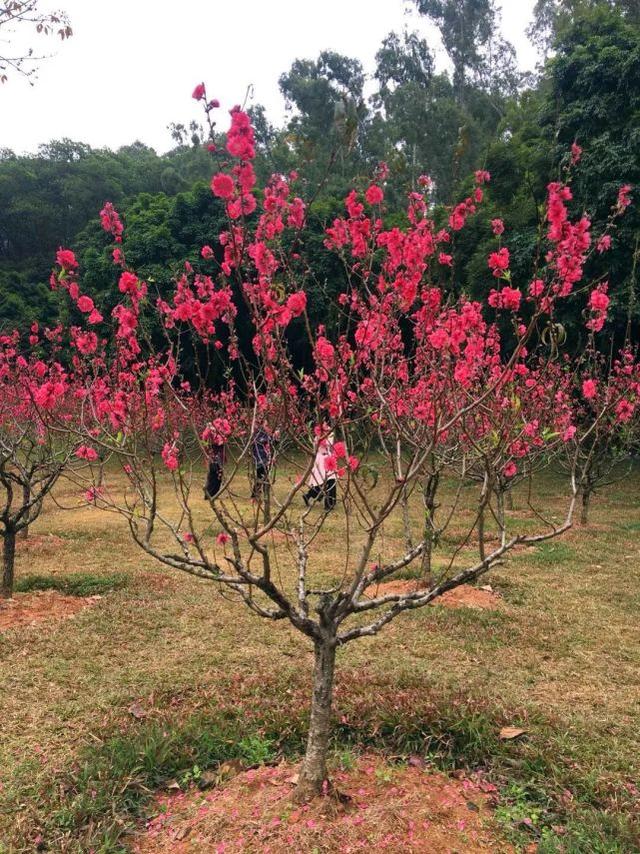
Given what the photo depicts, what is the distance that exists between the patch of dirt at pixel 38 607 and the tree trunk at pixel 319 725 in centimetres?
345

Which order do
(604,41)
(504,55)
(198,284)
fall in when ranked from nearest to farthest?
(198,284), (604,41), (504,55)

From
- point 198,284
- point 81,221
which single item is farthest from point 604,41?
point 81,221

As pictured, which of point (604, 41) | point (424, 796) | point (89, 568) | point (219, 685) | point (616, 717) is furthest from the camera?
point (604, 41)

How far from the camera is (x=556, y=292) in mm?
2488

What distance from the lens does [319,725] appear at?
9.11ft

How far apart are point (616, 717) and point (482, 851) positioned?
5.47ft

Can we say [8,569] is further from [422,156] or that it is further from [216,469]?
[422,156]

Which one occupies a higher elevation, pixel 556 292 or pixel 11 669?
pixel 556 292

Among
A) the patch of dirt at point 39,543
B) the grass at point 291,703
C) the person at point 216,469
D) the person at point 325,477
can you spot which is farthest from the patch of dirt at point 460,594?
the patch of dirt at point 39,543

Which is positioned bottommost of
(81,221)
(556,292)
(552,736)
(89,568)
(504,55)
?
(89,568)

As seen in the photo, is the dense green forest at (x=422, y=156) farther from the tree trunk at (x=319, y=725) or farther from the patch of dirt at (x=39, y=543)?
the patch of dirt at (x=39, y=543)

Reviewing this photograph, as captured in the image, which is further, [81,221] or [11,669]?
[81,221]

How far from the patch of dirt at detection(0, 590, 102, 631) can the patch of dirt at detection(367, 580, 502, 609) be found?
9.39ft

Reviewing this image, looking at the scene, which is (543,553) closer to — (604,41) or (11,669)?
(11,669)
